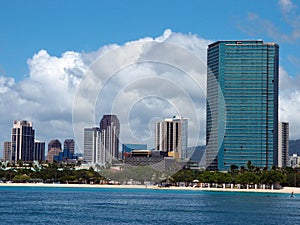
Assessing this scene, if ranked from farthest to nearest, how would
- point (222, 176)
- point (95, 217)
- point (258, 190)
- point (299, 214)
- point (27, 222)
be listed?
1. point (222, 176)
2. point (258, 190)
3. point (299, 214)
4. point (95, 217)
5. point (27, 222)

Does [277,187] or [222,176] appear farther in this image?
[222,176]

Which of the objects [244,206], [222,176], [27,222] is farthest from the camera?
[222,176]

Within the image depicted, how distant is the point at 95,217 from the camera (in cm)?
7838

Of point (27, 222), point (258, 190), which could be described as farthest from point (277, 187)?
point (27, 222)

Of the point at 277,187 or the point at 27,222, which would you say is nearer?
the point at 27,222

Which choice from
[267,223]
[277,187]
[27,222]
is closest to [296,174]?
[277,187]

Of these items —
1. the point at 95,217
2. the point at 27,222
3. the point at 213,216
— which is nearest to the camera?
the point at 27,222

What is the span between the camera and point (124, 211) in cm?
9031

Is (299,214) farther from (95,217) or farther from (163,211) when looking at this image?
(95,217)

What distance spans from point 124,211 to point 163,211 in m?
5.32

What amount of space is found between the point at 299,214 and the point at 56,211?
3283 centimetres

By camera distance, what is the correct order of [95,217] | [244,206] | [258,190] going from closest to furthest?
1. [95,217]
2. [244,206]
3. [258,190]

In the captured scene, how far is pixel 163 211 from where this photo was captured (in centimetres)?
9044

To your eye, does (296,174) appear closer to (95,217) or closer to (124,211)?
(124,211)
